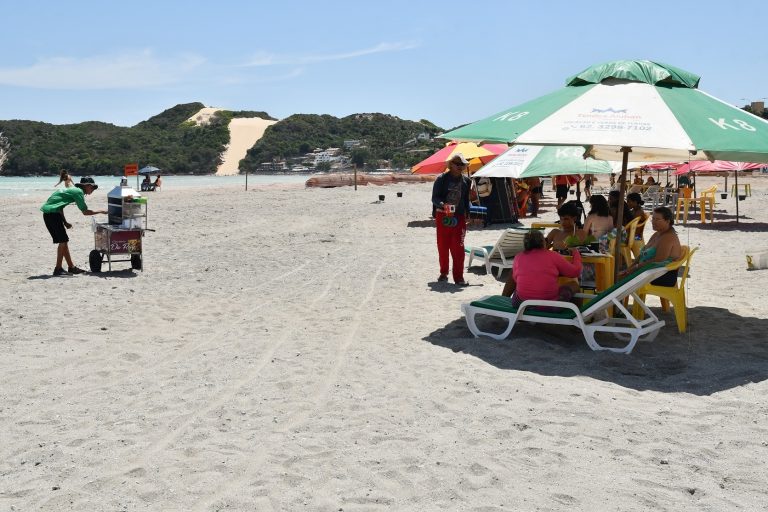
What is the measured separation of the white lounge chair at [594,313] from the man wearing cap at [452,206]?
7.46 feet

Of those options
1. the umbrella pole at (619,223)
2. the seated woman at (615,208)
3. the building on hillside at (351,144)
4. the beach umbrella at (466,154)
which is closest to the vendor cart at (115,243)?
the seated woman at (615,208)

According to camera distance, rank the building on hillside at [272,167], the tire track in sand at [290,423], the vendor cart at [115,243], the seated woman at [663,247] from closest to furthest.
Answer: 1. the tire track in sand at [290,423]
2. the seated woman at [663,247]
3. the vendor cart at [115,243]
4. the building on hillside at [272,167]

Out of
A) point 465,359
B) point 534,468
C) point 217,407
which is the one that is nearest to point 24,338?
point 217,407

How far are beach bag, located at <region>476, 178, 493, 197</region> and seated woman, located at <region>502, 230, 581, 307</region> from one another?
10219 millimetres

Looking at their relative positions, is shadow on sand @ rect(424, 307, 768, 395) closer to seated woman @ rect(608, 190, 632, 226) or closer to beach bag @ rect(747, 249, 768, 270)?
seated woman @ rect(608, 190, 632, 226)

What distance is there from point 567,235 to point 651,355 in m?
1.85

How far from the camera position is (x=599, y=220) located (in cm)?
735

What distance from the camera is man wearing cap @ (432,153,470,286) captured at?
833 cm

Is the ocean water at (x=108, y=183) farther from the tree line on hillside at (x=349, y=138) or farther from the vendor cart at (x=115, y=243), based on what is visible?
the vendor cart at (x=115, y=243)

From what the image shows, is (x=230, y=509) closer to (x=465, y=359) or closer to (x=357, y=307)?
(x=465, y=359)

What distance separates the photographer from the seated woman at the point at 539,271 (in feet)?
18.7

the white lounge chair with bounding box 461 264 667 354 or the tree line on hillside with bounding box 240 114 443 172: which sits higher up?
the tree line on hillside with bounding box 240 114 443 172

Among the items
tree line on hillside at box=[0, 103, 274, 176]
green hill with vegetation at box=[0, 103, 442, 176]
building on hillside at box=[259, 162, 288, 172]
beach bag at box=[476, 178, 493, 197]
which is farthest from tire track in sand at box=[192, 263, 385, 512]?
building on hillside at box=[259, 162, 288, 172]

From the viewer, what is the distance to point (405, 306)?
7.42 m
